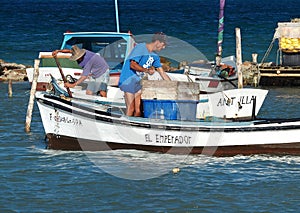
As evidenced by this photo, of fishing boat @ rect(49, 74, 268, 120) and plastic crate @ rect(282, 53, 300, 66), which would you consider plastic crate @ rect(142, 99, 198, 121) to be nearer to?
fishing boat @ rect(49, 74, 268, 120)

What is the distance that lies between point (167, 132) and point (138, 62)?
151 cm

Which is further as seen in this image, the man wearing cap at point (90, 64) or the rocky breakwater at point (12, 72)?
the rocky breakwater at point (12, 72)

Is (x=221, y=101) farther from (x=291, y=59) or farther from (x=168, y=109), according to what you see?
(x=291, y=59)

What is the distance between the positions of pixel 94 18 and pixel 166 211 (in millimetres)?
69919

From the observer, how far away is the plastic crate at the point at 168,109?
17.4m

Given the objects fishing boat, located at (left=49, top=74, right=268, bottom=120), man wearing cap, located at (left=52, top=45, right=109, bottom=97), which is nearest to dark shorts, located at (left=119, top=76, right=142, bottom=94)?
man wearing cap, located at (left=52, top=45, right=109, bottom=97)

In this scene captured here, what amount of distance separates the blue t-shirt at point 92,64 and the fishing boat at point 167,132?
5.90 feet

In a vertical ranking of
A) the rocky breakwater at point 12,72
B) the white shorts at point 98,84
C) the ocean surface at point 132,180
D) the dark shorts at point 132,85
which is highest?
the dark shorts at point 132,85

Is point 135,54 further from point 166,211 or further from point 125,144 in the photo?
point 166,211

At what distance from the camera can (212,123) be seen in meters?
17.0

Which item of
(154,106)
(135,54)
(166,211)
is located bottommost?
(166,211)

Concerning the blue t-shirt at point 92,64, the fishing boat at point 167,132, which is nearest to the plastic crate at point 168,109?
the fishing boat at point 167,132

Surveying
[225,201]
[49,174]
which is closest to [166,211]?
[225,201]

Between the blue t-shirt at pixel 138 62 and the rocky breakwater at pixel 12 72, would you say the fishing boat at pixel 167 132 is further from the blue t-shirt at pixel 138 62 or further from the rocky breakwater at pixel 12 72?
the rocky breakwater at pixel 12 72
